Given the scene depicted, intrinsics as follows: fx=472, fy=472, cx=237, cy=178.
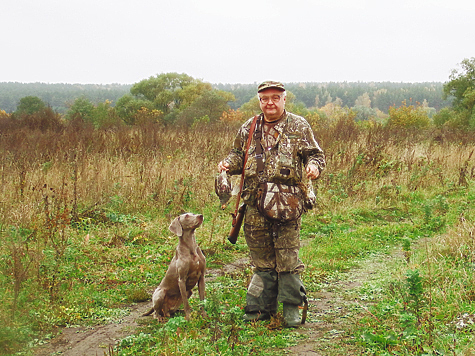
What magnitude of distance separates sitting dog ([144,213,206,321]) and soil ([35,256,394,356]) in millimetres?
339

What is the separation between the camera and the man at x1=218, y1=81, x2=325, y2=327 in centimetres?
410

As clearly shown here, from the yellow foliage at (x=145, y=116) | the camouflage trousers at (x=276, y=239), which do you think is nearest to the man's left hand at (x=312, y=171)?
the camouflage trousers at (x=276, y=239)

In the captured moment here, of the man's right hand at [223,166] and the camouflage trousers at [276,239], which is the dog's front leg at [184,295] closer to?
the camouflage trousers at [276,239]

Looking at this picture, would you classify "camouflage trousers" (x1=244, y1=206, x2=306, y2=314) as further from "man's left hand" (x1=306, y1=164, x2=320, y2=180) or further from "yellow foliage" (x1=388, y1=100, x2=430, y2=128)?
"yellow foliage" (x1=388, y1=100, x2=430, y2=128)

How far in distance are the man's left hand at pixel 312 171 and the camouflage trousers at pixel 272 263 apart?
1.75 ft

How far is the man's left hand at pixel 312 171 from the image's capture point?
3.91 m

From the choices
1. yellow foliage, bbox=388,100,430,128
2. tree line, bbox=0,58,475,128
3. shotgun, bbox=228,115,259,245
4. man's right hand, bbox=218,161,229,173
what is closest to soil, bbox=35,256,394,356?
shotgun, bbox=228,115,259,245

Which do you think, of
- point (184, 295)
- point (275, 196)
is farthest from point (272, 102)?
point (184, 295)

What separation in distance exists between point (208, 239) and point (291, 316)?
124 inches

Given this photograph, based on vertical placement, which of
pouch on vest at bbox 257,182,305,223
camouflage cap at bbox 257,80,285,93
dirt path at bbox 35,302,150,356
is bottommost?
dirt path at bbox 35,302,150,356

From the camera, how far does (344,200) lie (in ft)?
31.2

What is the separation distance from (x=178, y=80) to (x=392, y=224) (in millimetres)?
41524

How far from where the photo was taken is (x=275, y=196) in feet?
13.3

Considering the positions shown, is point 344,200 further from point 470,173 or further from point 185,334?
point 185,334
